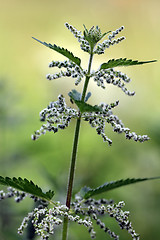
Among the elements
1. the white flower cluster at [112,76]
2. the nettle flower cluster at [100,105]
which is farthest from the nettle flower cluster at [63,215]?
the white flower cluster at [112,76]

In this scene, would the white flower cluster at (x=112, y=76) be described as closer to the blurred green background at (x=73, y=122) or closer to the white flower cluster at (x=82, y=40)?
the white flower cluster at (x=82, y=40)

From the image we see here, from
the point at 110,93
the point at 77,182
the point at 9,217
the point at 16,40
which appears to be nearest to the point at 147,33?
the point at 110,93

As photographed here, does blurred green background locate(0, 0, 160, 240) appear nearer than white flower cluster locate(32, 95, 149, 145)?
No

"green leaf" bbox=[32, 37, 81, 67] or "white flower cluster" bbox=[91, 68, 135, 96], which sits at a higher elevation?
"green leaf" bbox=[32, 37, 81, 67]

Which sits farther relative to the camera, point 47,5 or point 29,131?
point 47,5

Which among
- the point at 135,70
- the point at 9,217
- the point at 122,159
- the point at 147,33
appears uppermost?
the point at 147,33

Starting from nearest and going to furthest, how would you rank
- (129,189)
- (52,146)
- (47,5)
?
1. (129,189)
2. (52,146)
3. (47,5)

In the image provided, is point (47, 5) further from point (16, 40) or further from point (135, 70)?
point (135, 70)

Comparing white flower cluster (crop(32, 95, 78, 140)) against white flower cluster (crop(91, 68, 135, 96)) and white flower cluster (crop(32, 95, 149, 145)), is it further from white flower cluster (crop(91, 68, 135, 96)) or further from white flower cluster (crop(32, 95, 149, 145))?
white flower cluster (crop(91, 68, 135, 96))

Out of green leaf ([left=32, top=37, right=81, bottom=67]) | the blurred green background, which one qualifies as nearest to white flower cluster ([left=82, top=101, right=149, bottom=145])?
green leaf ([left=32, top=37, right=81, bottom=67])
